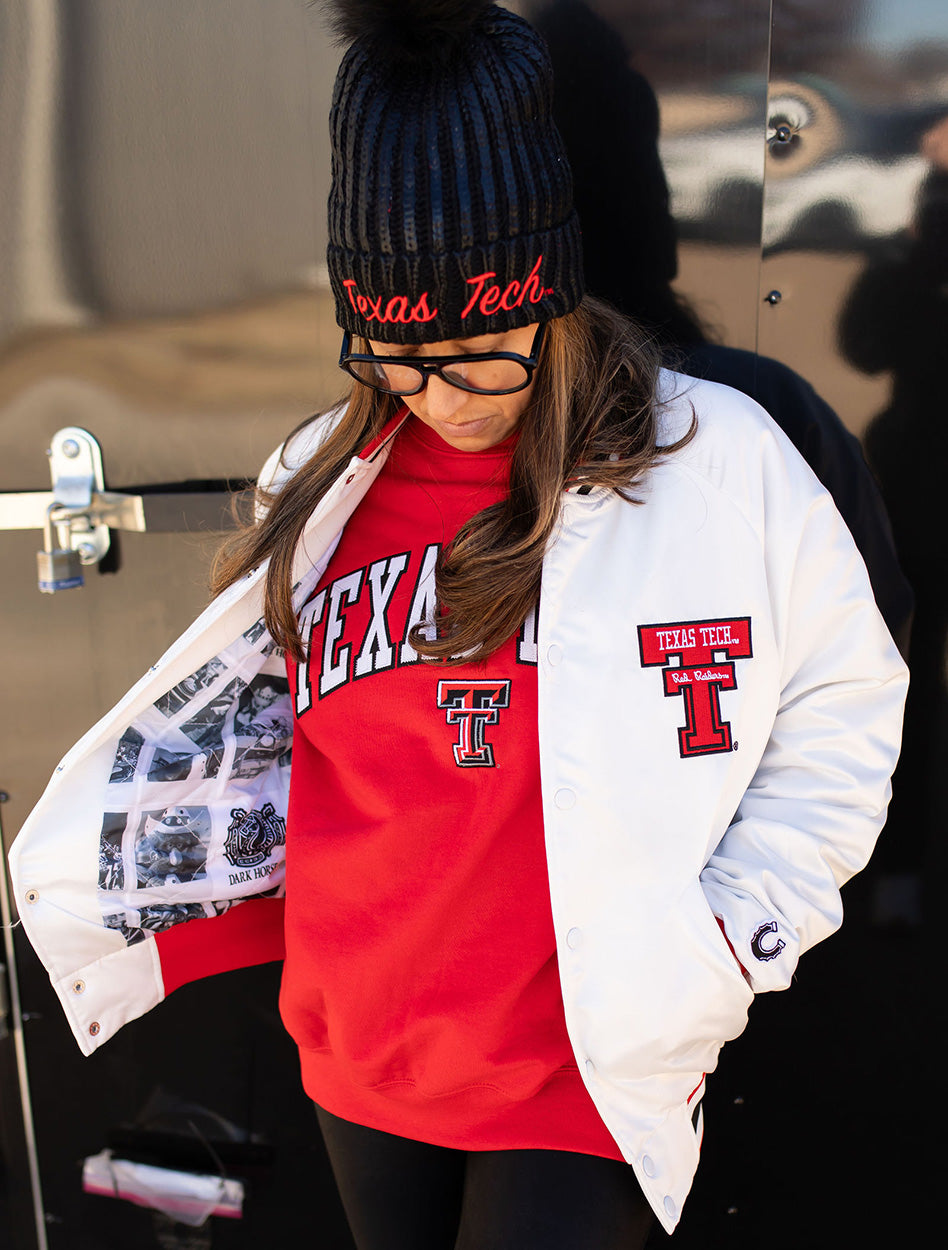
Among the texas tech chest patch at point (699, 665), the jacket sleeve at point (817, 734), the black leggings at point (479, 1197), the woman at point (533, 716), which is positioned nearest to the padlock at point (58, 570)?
the woman at point (533, 716)

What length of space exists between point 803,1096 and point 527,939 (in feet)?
2.79

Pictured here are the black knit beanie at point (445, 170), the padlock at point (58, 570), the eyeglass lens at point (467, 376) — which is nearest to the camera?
the black knit beanie at point (445, 170)

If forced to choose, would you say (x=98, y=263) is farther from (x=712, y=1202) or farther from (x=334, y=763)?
(x=712, y=1202)

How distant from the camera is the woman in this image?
1245 mm

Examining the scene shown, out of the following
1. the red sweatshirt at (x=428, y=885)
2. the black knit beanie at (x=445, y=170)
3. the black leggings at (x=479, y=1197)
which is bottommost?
the black leggings at (x=479, y=1197)

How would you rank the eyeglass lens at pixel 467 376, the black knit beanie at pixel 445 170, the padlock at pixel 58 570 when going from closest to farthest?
the black knit beanie at pixel 445 170 → the eyeglass lens at pixel 467 376 → the padlock at pixel 58 570

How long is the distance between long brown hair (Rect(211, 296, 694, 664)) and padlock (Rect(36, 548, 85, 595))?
2.85 feet

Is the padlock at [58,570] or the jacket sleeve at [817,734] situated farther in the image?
the padlock at [58,570]

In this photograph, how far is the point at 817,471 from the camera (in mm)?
1650

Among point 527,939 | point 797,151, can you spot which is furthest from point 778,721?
point 797,151

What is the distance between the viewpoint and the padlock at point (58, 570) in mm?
1899

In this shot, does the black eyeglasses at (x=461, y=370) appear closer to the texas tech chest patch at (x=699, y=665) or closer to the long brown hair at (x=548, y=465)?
the long brown hair at (x=548, y=465)

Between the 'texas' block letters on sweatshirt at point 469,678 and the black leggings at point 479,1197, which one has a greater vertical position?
the 'texas' block letters on sweatshirt at point 469,678

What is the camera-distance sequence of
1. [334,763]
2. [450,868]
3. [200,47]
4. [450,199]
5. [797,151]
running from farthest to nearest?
1. [200,47]
2. [797,151]
3. [334,763]
4. [450,868]
5. [450,199]
